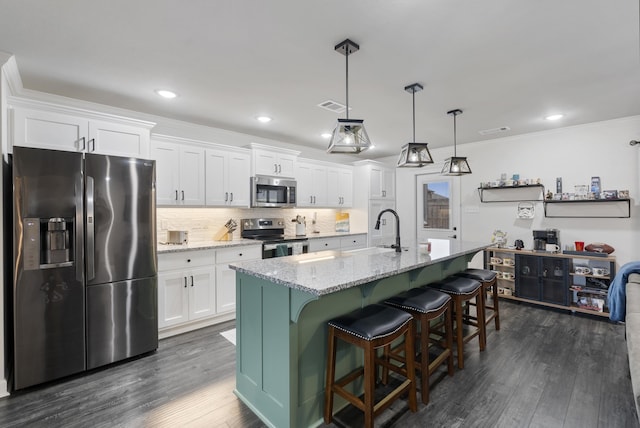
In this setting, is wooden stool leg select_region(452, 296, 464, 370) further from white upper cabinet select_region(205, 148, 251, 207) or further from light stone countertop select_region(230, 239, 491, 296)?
white upper cabinet select_region(205, 148, 251, 207)

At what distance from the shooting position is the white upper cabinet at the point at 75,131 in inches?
101

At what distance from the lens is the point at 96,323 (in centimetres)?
263

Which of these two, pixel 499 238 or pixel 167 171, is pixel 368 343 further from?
pixel 499 238

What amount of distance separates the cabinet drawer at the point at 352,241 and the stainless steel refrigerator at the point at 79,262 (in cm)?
317

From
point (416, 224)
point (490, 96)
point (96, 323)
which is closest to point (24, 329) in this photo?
point (96, 323)

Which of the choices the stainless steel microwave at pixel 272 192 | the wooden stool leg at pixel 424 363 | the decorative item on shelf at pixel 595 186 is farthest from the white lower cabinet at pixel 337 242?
the decorative item on shelf at pixel 595 186

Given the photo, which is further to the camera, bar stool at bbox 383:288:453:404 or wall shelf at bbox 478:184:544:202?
wall shelf at bbox 478:184:544:202

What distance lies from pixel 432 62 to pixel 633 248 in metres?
3.76

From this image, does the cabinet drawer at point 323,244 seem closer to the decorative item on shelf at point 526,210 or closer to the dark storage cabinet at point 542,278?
the dark storage cabinet at point 542,278

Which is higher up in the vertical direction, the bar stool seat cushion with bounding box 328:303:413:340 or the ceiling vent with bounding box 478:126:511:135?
the ceiling vent with bounding box 478:126:511:135

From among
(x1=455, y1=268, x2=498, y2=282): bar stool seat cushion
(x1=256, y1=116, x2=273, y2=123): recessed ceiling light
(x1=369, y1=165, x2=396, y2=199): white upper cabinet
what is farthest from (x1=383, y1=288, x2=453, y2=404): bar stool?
(x1=369, y1=165, x2=396, y2=199): white upper cabinet

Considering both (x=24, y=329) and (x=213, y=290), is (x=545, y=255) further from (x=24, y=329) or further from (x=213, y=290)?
(x=24, y=329)

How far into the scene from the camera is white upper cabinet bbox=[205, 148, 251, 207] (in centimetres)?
400

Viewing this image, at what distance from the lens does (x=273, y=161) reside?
4.64m
